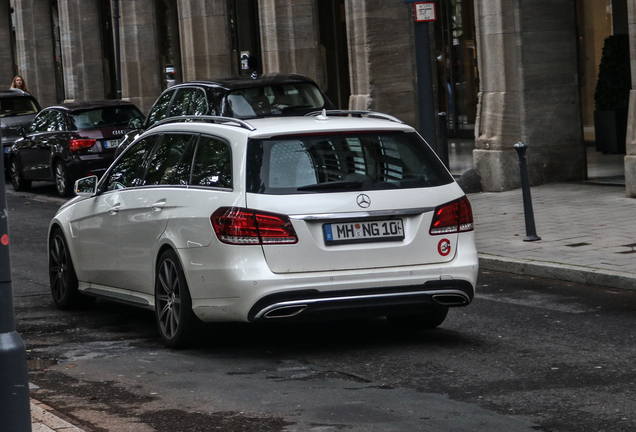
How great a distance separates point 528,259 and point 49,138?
11790 mm

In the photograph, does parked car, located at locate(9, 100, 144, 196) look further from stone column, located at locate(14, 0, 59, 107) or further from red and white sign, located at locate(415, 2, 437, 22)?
stone column, located at locate(14, 0, 59, 107)

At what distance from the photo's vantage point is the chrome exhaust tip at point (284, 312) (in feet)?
22.8

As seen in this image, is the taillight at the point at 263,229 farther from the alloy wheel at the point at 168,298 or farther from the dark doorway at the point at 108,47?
the dark doorway at the point at 108,47

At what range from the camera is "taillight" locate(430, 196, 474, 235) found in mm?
7270

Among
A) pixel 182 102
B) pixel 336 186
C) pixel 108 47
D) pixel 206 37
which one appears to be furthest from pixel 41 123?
pixel 108 47

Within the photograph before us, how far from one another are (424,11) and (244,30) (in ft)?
65.8

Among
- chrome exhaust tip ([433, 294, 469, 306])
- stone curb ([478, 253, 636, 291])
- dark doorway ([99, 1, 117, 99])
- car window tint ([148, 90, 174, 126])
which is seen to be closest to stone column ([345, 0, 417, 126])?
car window tint ([148, 90, 174, 126])

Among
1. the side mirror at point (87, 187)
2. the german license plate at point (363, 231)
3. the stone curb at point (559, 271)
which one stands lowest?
the stone curb at point (559, 271)

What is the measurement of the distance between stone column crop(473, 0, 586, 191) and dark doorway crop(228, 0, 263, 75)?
50.4ft

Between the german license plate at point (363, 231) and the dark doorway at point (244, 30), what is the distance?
81.4 ft

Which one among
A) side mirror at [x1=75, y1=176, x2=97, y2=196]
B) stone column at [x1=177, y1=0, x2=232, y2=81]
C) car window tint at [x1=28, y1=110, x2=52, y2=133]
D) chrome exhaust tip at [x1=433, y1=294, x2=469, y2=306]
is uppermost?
stone column at [x1=177, y1=0, x2=232, y2=81]

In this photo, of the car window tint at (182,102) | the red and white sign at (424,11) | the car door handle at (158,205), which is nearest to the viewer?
the car door handle at (158,205)

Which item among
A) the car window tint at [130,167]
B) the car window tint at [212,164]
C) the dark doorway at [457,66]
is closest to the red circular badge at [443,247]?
the car window tint at [212,164]

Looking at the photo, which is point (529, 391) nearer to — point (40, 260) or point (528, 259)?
point (528, 259)
